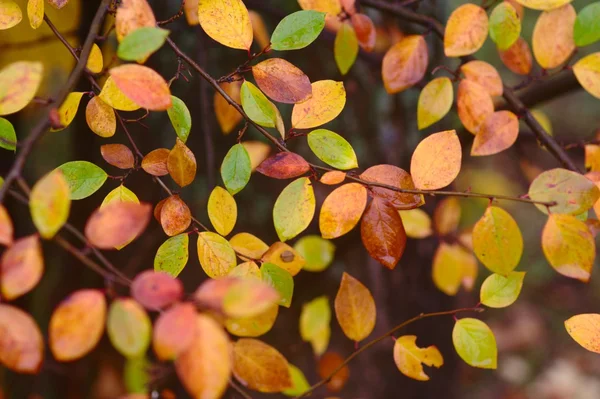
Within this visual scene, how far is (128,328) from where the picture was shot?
35cm

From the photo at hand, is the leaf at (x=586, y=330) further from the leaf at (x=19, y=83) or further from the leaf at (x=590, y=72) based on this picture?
the leaf at (x=19, y=83)

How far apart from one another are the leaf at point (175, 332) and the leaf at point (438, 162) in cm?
29

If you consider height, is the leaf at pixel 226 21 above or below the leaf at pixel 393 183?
above

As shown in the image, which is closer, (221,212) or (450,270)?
(221,212)

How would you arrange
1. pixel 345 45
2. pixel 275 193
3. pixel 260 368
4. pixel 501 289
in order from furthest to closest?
pixel 275 193 → pixel 345 45 → pixel 501 289 → pixel 260 368

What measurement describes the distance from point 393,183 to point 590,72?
0.33m

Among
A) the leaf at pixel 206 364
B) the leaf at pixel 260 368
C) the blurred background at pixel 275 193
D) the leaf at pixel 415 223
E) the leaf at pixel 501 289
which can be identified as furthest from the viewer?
the blurred background at pixel 275 193

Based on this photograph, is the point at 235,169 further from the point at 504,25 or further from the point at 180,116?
the point at 504,25

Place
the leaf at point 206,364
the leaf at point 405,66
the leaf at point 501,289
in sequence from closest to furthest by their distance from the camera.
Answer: the leaf at point 206,364, the leaf at point 501,289, the leaf at point 405,66

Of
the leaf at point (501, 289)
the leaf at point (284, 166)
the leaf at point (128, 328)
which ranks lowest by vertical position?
the leaf at point (501, 289)

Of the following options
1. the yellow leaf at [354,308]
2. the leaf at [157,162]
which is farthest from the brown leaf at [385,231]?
the leaf at [157,162]

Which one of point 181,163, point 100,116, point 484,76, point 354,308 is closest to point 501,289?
point 354,308

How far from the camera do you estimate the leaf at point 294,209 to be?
0.51m

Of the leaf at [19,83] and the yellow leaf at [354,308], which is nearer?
the leaf at [19,83]
